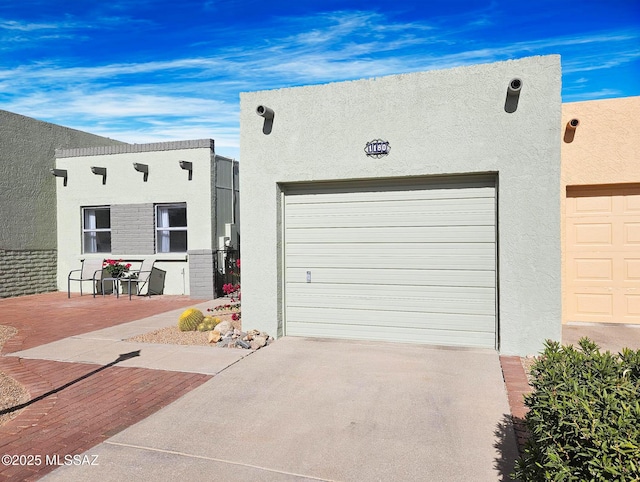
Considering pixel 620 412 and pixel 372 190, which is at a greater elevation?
pixel 372 190

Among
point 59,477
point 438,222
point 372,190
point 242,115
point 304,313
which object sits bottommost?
point 59,477

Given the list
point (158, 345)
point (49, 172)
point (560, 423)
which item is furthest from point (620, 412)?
point (49, 172)

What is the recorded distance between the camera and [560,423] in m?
2.32

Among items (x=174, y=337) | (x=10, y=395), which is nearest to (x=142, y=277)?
(x=174, y=337)

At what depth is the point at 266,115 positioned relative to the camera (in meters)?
7.15

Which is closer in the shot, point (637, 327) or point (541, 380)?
point (541, 380)

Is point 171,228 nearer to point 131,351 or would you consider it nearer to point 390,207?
point 131,351

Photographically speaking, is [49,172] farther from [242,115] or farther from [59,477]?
[59,477]

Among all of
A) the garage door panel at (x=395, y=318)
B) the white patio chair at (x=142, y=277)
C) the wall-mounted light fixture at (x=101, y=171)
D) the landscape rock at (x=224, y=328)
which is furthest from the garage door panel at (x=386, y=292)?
the wall-mounted light fixture at (x=101, y=171)

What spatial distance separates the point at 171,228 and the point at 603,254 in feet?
34.6

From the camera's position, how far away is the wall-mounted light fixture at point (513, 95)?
19.4ft

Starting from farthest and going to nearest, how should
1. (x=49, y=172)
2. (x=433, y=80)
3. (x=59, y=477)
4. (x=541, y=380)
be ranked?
(x=49, y=172) → (x=433, y=80) → (x=59, y=477) → (x=541, y=380)

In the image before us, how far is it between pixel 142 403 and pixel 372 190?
13.9 ft

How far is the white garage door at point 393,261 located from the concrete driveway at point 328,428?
38.3 inches
